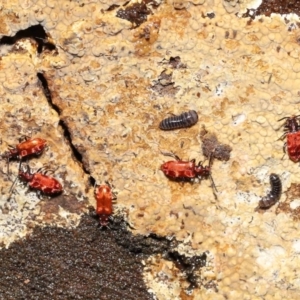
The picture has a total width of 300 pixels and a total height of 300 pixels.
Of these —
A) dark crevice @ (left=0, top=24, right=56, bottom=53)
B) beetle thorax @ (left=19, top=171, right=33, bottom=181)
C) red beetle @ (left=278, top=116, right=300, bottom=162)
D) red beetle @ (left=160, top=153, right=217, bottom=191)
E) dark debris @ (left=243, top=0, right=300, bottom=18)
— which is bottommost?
beetle thorax @ (left=19, top=171, right=33, bottom=181)

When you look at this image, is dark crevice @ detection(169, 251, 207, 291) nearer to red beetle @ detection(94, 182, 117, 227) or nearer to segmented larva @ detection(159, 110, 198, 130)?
red beetle @ detection(94, 182, 117, 227)

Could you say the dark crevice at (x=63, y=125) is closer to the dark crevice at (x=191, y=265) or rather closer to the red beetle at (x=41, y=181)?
the red beetle at (x=41, y=181)

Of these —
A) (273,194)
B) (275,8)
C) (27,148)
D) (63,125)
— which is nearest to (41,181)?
(27,148)

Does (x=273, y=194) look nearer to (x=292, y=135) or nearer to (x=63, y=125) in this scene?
(x=292, y=135)

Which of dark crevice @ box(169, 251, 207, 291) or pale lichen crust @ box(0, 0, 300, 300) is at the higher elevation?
pale lichen crust @ box(0, 0, 300, 300)

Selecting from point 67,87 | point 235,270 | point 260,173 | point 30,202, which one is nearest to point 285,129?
point 260,173

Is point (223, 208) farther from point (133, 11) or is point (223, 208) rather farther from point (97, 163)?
point (133, 11)

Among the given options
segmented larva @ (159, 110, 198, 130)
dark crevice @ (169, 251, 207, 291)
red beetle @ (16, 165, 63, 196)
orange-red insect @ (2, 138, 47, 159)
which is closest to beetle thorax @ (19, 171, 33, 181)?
red beetle @ (16, 165, 63, 196)
